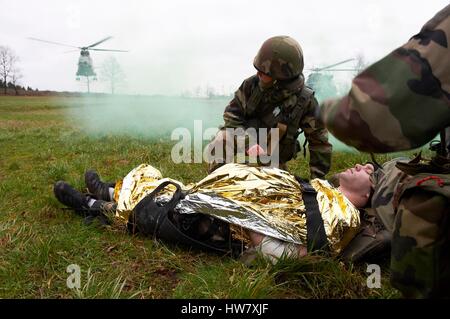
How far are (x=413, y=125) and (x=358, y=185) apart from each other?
1383mm

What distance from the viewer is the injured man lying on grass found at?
2506 millimetres

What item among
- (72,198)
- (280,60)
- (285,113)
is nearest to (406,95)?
(280,60)

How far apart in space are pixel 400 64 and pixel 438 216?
617 millimetres

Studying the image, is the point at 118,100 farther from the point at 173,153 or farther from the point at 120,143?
the point at 173,153

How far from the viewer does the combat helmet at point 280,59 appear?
3.69 meters

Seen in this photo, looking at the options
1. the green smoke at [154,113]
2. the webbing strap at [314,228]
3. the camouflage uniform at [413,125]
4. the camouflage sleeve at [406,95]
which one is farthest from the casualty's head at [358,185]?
the green smoke at [154,113]

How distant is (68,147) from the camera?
268 inches

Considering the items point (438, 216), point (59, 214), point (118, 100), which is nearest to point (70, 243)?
point (59, 214)

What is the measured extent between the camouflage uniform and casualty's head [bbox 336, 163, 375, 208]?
984 mm

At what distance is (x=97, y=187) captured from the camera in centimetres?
354

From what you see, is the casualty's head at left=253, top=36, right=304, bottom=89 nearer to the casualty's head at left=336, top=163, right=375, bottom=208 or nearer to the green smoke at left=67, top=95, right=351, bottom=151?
the casualty's head at left=336, top=163, right=375, bottom=208

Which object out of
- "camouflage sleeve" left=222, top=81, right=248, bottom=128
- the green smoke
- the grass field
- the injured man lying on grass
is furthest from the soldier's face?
the green smoke

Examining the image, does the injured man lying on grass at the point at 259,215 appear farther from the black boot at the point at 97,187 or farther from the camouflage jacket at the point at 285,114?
the camouflage jacket at the point at 285,114

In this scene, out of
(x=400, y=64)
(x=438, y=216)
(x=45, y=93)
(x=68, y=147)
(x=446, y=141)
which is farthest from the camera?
(x=45, y=93)
